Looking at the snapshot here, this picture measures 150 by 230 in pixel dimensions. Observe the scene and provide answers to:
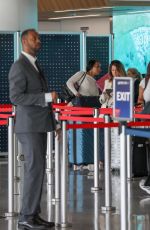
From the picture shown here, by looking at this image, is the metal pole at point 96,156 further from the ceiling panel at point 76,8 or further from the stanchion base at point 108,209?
the ceiling panel at point 76,8

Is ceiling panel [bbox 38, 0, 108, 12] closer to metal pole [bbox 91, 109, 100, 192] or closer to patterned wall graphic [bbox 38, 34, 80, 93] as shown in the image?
patterned wall graphic [bbox 38, 34, 80, 93]

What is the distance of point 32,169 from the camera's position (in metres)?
8.31

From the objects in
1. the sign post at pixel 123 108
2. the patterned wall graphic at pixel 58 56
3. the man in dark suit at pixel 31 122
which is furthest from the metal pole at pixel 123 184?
the patterned wall graphic at pixel 58 56

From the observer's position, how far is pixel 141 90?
12742 millimetres

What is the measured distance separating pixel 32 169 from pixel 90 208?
164 cm

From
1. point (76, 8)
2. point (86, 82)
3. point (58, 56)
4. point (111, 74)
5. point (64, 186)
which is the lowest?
point (64, 186)

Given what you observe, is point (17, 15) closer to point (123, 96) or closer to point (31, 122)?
Answer: point (31, 122)

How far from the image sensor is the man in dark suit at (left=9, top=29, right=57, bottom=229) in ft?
27.2

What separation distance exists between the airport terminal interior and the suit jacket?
3 centimetres

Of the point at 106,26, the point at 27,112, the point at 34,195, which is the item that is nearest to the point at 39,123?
the point at 27,112

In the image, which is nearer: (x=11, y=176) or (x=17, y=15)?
(x=11, y=176)

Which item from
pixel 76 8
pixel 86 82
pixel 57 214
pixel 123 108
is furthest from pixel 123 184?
pixel 76 8

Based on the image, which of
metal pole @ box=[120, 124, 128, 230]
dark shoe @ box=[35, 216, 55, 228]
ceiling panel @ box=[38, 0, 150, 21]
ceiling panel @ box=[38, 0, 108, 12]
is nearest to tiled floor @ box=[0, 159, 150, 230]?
dark shoe @ box=[35, 216, 55, 228]

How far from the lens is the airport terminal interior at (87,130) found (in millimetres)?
8469
